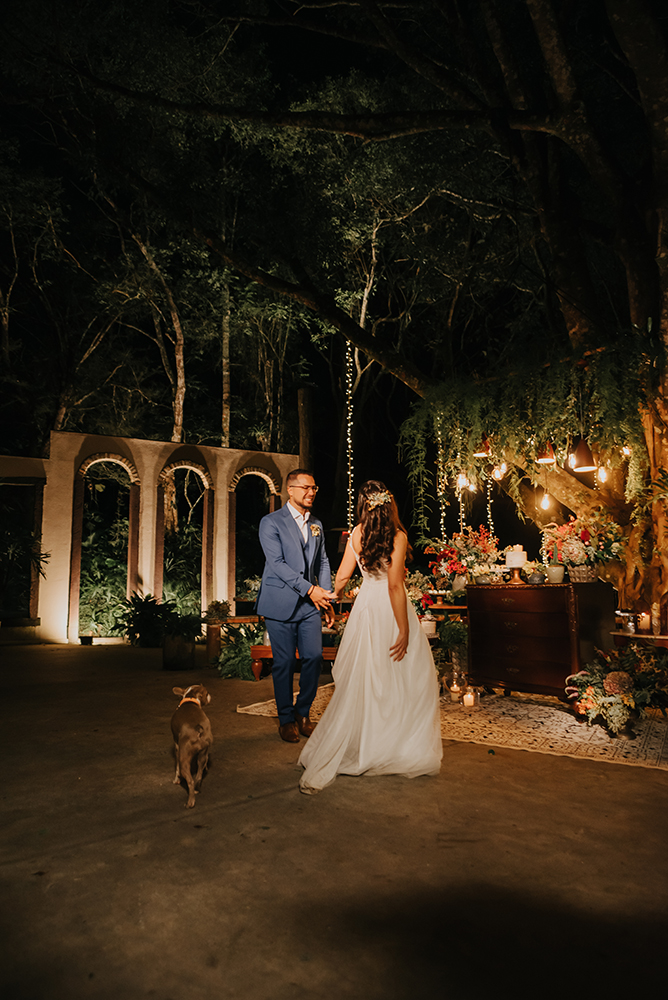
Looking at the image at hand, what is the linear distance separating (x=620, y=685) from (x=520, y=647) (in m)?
1.07

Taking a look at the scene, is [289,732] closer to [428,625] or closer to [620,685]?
[428,625]

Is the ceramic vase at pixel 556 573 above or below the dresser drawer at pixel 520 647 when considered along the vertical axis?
above

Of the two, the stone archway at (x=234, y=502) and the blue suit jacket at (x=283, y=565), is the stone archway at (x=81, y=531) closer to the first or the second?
the stone archway at (x=234, y=502)

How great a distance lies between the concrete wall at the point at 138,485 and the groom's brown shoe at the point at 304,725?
22.5ft

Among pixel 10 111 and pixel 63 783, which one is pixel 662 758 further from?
pixel 10 111

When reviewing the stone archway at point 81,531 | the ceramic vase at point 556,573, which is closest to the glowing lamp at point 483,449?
the ceramic vase at point 556,573

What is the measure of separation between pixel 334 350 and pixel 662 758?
16.3 metres

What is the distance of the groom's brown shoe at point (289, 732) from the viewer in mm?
4676

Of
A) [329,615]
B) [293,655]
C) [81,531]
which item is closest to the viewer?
[293,655]

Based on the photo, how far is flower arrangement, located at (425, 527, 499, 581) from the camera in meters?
6.80

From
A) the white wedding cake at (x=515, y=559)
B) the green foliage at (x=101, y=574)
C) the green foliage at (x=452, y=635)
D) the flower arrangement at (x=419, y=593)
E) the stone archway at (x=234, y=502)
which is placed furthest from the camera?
the stone archway at (x=234, y=502)

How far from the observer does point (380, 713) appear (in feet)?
12.9

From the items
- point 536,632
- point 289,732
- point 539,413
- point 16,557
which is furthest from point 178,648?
point 539,413

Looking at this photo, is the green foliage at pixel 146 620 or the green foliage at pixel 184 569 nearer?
the green foliage at pixel 146 620
